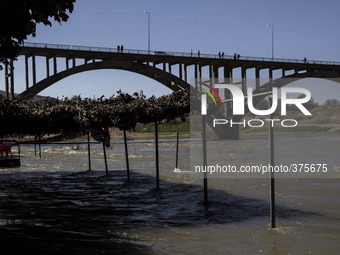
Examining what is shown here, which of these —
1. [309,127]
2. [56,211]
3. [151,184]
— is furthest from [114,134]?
[56,211]

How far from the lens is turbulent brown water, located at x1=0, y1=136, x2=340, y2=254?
29.7ft

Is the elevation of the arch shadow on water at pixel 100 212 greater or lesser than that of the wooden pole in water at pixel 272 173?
lesser

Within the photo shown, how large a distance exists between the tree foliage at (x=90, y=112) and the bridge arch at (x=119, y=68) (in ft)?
94.4

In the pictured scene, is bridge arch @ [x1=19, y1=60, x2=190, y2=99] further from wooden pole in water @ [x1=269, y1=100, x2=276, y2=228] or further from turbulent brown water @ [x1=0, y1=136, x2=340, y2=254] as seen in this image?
wooden pole in water @ [x1=269, y1=100, x2=276, y2=228]

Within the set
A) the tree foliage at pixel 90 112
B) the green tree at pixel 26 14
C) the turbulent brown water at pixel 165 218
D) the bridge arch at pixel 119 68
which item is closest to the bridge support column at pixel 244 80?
the bridge arch at pixel 119 68

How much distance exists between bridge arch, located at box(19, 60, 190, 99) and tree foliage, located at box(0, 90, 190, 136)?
28782mm

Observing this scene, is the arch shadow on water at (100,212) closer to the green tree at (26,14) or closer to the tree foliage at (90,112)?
the tree foliage at (90,112)

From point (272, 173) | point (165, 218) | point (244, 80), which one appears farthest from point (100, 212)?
point (244, 80)

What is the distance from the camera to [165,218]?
11812mm

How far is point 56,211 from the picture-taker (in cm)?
1270

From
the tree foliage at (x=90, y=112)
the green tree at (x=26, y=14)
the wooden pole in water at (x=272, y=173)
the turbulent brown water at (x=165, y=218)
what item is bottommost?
the turbulent brown water at (x=165, y=218)

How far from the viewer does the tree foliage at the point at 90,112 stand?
15.4 metres

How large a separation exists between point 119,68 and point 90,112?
38870 mm

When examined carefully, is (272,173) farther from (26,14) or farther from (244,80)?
(244,80)
